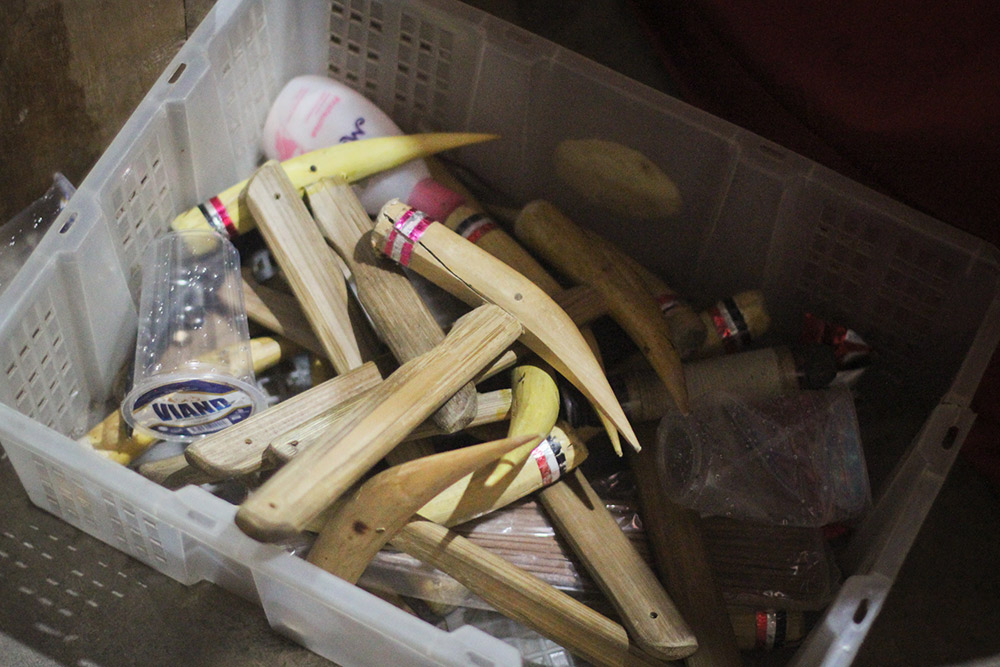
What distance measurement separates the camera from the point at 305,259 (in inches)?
40.3

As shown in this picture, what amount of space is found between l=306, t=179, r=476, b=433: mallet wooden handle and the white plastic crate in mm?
165

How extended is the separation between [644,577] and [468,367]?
0.86ft

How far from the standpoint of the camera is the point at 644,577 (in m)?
0.95

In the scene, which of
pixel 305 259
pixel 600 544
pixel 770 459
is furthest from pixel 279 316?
pixel 770 459

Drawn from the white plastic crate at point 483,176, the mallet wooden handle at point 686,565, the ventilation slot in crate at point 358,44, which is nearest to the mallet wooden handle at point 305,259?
the white plastic crate at point 483,176

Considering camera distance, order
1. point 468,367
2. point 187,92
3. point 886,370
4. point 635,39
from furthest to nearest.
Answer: point 635,39 → point 886,370 → point 187,92 → point 468,367

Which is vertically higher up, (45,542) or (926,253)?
(926,253)

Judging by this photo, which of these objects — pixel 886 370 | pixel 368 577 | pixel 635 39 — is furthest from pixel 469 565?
pixel 635 39

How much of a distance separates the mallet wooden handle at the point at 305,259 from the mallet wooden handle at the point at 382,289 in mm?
21

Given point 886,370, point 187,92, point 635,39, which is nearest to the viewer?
point 187,92

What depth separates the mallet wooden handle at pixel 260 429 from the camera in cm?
89

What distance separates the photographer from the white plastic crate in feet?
2.81

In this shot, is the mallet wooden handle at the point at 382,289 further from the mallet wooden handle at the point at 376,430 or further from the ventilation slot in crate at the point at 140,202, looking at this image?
the ventilation slot in crate at the point at 140,202

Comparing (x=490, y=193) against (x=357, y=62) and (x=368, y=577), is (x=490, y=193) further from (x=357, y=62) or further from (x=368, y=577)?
(x=368, y=577)
